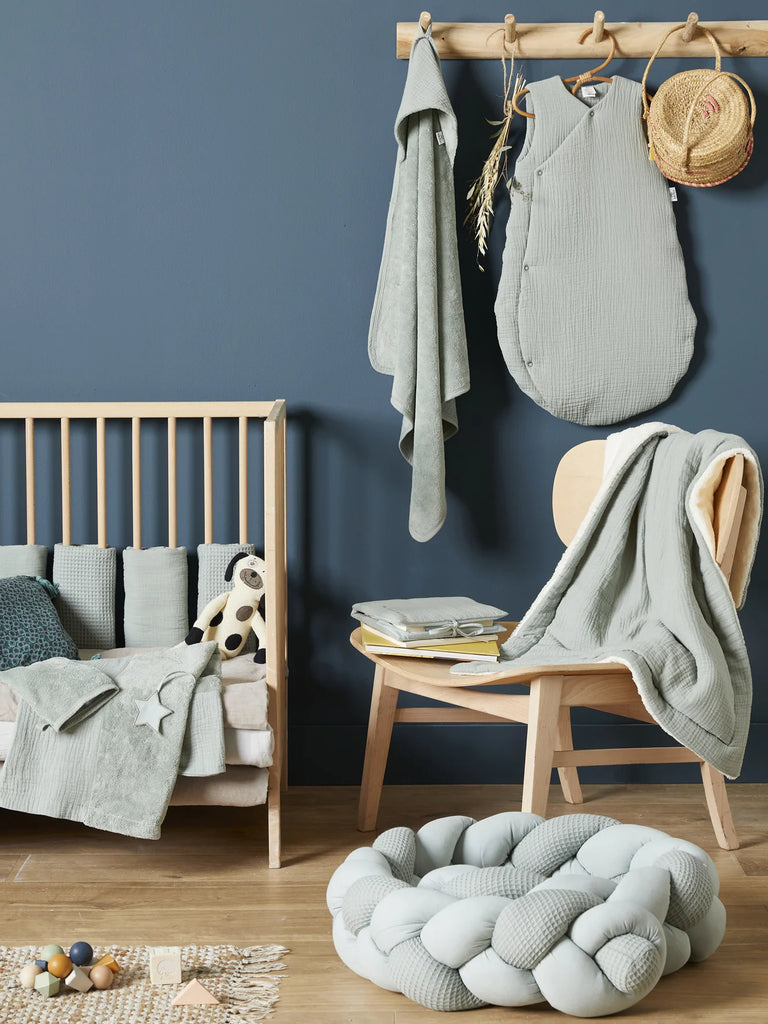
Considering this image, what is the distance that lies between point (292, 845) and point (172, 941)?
407mm

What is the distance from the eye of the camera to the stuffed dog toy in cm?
191

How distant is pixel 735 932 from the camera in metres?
1.45

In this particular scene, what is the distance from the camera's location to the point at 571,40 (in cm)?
204

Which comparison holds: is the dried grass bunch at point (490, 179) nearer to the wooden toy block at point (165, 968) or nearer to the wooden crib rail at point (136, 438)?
the wooden crib rail at point (136, 438)

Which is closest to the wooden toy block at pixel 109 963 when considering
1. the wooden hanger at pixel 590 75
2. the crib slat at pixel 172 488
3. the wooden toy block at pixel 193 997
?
the wooden toy block at pixel 193 997

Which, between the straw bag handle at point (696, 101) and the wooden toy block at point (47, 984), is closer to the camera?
the wooden toy block at point (47, 984)

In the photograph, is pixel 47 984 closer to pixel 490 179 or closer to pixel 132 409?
pixel 132 409

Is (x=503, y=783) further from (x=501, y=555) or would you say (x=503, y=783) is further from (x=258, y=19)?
(x=258, y=19)

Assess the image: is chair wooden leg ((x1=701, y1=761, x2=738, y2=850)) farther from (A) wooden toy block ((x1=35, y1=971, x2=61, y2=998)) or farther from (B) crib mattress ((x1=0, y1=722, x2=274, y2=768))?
(A) wooden toy block ((x1=35, y1=971, x2=61, y2=998))

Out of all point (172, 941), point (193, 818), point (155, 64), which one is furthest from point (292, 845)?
point (155, 64)

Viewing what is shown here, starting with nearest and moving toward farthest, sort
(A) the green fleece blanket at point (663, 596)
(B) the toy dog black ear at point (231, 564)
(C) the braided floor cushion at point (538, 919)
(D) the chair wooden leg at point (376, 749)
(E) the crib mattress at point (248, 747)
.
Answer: (C) the braided floor cushion at point (538, 919) → (A) the green fleece blanket at point (663, 596) → (E) the crib mattress at point (248, 747) → (D) the chair wooden leg at point (376, 749) → (B) the toy dog black ear at point (231, 564)

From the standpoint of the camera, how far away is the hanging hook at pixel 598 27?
1.98m

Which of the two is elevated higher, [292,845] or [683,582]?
[683,582]

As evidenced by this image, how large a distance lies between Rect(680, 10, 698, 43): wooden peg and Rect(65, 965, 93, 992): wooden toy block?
2.03 meters
